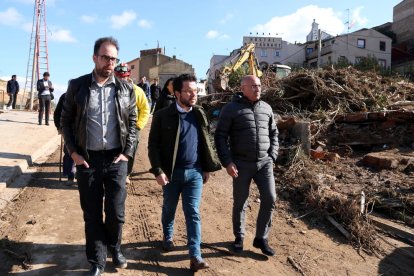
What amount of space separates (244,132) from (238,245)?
1.26 meters

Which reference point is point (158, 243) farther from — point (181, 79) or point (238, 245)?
point (181, 79)

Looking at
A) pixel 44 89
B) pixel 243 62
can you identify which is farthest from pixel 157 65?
pixel 44 89

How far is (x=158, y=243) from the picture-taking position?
179 inches

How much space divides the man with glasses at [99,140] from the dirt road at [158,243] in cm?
49

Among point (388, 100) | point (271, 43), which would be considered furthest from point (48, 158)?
point (271, 43)

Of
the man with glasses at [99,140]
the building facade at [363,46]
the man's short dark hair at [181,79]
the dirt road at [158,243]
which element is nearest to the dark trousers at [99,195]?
the man with glasses at [99,140]

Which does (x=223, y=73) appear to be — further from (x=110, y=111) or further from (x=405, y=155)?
(x=110, y=111)

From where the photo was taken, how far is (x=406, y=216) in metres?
5.69

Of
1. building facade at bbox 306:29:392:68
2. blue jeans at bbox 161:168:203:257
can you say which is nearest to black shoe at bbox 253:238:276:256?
blue jeans at bbox 161:168:203:257

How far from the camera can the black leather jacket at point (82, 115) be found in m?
3.49

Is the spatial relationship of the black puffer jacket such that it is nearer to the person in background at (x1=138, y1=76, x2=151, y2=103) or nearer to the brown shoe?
the brown shoe

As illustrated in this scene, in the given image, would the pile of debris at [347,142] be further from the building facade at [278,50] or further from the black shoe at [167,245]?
the building facade at [278,50]

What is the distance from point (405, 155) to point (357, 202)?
296cm

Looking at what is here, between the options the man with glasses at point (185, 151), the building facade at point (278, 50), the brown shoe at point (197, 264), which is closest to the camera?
the brown shoe at point (197, 264)
